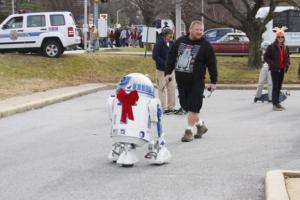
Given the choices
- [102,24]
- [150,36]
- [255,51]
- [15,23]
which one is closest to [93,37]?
[102,24]

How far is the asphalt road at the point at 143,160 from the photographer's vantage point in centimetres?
683

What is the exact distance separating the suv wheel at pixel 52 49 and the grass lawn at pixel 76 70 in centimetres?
30

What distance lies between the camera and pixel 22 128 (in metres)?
12.0

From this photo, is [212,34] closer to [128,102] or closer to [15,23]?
[15,23]

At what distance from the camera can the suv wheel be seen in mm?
25297

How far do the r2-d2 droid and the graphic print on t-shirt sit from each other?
173cm

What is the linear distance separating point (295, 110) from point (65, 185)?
8.75 metres

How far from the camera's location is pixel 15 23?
84.6ft

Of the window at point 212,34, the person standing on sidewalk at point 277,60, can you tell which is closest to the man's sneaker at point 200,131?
the person standing on sidewalk at point 277,60

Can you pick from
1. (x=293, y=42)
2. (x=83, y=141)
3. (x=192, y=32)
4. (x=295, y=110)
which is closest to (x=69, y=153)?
(x=83, y=141)

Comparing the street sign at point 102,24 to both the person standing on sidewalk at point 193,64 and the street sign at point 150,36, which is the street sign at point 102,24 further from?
the person standing on sidewalk at point 193,64

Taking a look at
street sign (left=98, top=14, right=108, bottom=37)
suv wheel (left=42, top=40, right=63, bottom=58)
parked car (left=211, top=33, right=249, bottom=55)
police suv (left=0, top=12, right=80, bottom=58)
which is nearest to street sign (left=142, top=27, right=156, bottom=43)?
police suv (left=0, top=12, right=80, bottom=58)

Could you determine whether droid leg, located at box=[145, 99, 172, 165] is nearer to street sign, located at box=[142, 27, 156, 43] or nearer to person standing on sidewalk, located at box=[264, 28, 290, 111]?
person standing on sidewalk, located at box=[264, 28, 290, 111]

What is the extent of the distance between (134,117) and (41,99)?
8783mm
